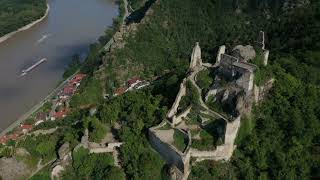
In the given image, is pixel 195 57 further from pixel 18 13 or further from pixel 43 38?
pixel 18 13

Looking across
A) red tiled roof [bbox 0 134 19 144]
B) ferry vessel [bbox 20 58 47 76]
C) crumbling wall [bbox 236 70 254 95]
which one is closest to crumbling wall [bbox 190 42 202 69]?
crumbling wall [bbox 236 70 254 95]

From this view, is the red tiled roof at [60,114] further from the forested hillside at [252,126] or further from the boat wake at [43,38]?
the boat wake at [43,38]

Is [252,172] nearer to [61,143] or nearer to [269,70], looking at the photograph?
[269,70]

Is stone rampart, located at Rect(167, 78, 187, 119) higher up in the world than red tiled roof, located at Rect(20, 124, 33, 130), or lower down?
→ higher up

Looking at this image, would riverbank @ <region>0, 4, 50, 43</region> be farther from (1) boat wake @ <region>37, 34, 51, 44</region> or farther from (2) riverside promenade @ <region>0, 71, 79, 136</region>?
(2) riverside promenade @ <region>0, 71, 79, 136</region>

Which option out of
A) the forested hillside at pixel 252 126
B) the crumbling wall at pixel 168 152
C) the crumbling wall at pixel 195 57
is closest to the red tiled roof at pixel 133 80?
the forested hillside at pixel 252 126

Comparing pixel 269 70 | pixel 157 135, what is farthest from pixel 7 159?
pixel 269 70

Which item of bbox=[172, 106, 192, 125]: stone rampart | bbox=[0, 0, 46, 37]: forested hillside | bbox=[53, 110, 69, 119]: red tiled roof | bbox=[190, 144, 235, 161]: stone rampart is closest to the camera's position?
bbox=[190, 144, 235, 161]: stone rampart
